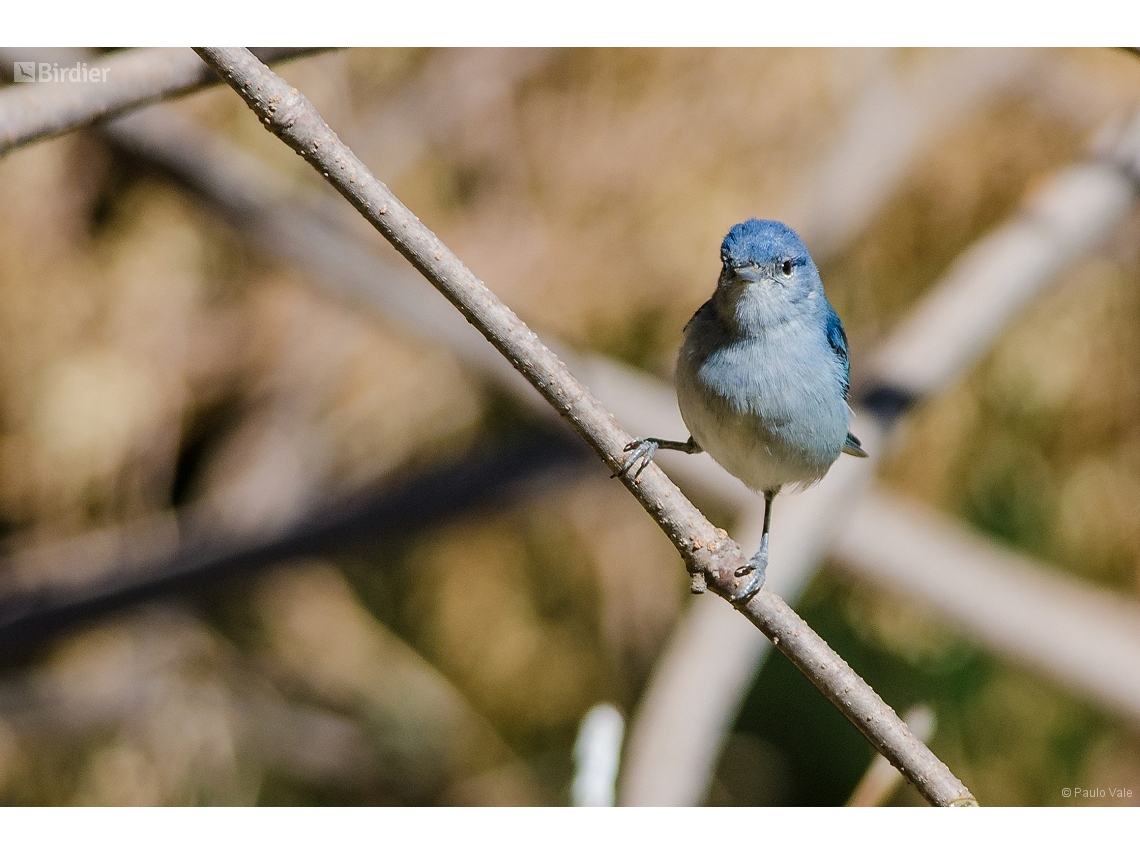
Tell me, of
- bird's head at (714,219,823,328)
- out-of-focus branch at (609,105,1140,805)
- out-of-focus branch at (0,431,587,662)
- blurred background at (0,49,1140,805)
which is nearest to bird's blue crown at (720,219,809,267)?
bird's head at (714,219,823,328)

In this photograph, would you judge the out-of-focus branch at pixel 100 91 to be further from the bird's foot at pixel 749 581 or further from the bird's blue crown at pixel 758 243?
the bird's foot at pixel 749 581

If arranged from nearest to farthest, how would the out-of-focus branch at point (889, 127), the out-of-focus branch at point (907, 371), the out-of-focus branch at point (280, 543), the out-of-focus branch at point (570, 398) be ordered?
the out-of-focus branch at point (570, 398) < the out-of-focus branch at point (907, 371) < the out-of-focus branch at point (280, 543) < the out-of-focus branch at point (889, 127)

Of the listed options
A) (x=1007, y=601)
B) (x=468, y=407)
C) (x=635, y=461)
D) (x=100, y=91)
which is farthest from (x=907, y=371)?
(x=468, y=407)

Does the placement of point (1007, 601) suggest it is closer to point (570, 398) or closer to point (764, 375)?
point (764, 375)

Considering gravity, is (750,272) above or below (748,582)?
above

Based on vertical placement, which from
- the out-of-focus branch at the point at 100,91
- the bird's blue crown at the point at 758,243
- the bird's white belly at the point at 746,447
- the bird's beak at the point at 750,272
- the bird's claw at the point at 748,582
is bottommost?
the bird's claw at the point at 748,582

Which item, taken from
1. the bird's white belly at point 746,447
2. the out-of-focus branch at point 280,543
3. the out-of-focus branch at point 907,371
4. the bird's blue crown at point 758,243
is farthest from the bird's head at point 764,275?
the out-of-focus branch at point 280,543

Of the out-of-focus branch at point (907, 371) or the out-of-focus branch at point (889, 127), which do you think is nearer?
the out-of-focus branch at point (907, 371)

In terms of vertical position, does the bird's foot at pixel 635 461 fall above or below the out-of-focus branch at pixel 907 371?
below

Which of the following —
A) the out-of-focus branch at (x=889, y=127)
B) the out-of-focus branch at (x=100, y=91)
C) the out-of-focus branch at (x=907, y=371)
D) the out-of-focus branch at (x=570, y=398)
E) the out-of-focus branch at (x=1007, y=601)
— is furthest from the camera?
the out-of-focus branch at (x=889, y=127)
